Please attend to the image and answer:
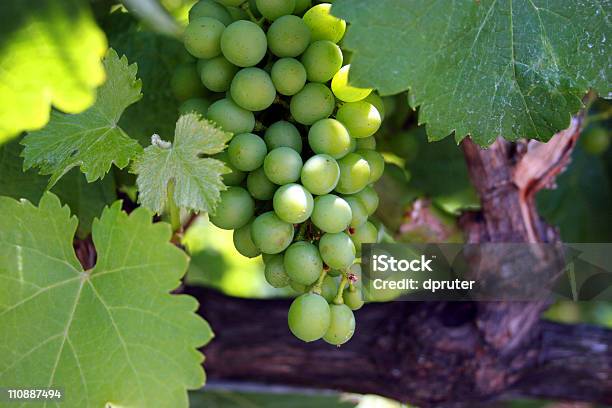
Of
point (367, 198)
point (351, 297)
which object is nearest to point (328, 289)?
point (351, 297)

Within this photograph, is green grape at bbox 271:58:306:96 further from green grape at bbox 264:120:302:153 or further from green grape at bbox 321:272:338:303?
green grape at bbox 321:272:338:303

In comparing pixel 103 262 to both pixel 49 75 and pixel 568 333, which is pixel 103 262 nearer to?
pixel 49 75

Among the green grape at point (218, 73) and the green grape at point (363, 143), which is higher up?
the green grape at point (218, 73)

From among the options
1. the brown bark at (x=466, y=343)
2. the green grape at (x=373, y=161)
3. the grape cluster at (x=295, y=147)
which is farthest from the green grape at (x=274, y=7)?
the brown bark at (x=466, y=343)

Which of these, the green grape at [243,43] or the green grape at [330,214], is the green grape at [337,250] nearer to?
the green grape at [330,214]

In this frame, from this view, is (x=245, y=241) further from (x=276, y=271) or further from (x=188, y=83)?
(x=188, y=83)
